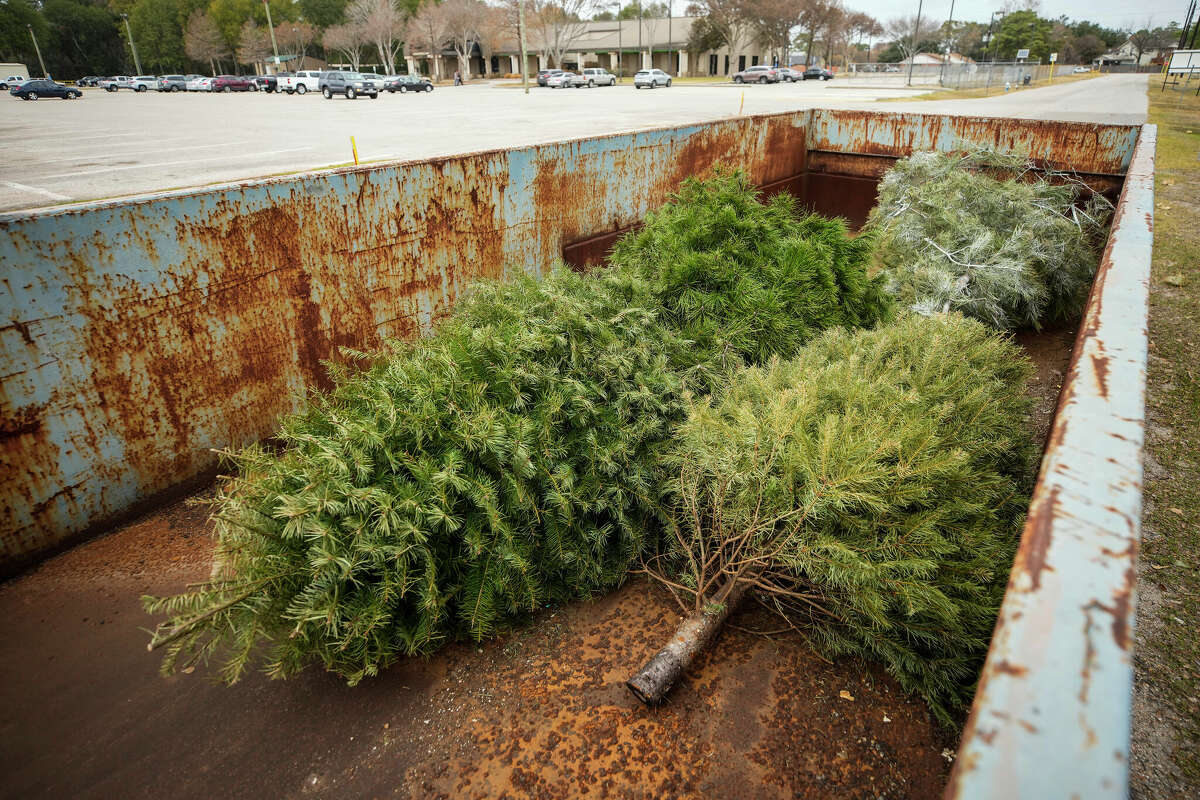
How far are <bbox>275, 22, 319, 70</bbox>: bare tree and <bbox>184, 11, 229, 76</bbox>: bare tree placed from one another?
582 centimetres

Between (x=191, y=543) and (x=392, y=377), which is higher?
(x=392, y=377)

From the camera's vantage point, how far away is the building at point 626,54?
68.6 metres

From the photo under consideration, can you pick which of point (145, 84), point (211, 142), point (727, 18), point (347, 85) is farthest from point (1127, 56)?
point (211, 142)

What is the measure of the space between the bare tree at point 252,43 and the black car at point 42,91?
110 ft

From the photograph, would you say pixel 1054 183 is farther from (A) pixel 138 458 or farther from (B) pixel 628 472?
(A) pixel 138 458

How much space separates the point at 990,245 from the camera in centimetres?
630

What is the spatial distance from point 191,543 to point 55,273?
1.44m

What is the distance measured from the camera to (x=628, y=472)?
3.19m

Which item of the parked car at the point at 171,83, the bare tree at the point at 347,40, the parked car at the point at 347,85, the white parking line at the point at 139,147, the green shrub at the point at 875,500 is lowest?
the green shrub at the point at 875,500

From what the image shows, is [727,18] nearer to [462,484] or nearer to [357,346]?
[357,346]

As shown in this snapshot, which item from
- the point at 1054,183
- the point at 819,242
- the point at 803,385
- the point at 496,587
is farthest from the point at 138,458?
the point at 1054,183

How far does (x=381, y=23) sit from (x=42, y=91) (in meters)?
33.4

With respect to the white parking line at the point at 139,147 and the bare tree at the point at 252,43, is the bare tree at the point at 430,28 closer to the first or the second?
the bare tree at the point at 252,43

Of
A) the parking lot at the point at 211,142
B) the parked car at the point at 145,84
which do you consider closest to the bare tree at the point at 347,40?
the parked car at the point at 145,84
